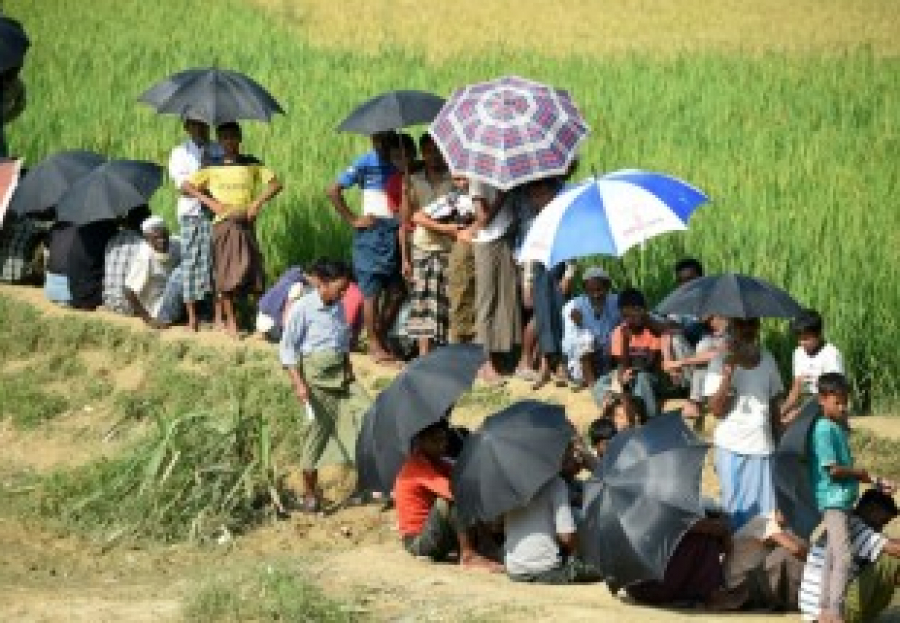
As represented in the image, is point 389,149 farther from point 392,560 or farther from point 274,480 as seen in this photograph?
point 392,560

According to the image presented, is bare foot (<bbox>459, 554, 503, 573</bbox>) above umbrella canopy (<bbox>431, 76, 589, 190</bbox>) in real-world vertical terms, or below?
below

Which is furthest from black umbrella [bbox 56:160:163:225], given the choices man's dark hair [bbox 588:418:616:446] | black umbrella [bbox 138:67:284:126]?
man's dark hair [bbox 588:418:616:446]

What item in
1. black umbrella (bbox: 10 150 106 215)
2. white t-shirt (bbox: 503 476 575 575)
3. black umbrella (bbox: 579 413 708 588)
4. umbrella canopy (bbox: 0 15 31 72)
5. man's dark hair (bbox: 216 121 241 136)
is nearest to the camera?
black umbrella (bbox: 579 413 708 588)

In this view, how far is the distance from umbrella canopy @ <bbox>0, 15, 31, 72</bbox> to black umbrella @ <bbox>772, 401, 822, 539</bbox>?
8.28 metres


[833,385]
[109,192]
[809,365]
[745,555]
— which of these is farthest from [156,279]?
[833,385]

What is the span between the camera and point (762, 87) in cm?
1955

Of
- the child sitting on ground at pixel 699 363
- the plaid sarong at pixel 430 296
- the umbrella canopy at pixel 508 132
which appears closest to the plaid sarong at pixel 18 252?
the plaid sarong at pixel 430 296

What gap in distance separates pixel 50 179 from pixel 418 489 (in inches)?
218

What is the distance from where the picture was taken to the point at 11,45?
1661 cm

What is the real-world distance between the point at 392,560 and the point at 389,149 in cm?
372

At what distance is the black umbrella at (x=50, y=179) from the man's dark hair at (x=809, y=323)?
19.0 feet

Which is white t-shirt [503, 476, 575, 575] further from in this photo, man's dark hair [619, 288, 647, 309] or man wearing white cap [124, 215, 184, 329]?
man wearing white cap [124, 215, 184, 329]

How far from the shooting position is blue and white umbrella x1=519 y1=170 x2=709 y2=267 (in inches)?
463

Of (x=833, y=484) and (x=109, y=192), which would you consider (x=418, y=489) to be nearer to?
(x=833, y=484)
